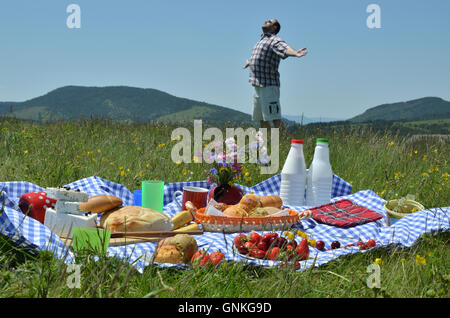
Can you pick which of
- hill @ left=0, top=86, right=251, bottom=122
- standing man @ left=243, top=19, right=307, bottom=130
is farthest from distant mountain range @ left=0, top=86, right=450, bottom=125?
standing man @ left=243, top=19, right=307, bottom=130

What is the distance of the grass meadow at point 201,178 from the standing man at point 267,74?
22.2 inches

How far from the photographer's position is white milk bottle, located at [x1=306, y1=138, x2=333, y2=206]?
3248 millimetres

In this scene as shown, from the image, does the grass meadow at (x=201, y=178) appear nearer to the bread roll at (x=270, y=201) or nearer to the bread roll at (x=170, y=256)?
the bread roll at (x=170, y=256)

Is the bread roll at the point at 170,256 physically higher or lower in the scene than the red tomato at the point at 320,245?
higher

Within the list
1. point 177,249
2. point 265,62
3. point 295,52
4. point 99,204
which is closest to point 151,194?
point 99,204

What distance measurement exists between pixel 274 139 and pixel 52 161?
2.60 meters

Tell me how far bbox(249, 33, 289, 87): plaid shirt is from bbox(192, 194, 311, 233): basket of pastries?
16.4ft

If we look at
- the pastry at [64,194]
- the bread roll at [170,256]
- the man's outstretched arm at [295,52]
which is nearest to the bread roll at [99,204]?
the pastry at [64,194]

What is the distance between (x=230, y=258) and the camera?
2.07m

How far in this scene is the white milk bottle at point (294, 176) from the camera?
3.24 meters

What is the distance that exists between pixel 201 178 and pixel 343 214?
177 centimetres

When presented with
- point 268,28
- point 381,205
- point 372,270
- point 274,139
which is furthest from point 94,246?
point 268,28
